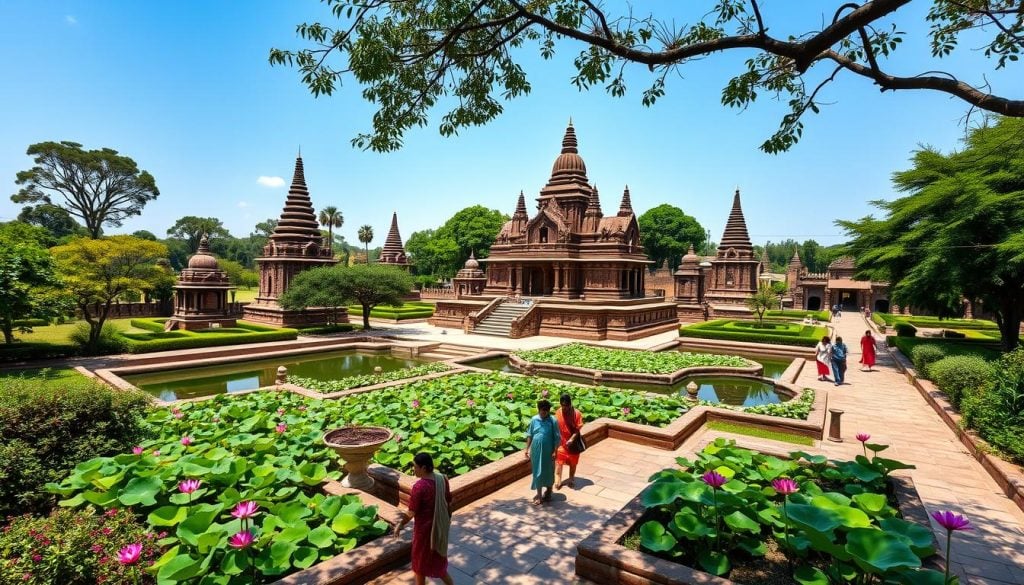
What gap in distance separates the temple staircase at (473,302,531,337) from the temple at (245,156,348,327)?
9931 millimetres

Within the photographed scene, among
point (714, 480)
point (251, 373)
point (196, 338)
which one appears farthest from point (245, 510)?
point (196, 338)

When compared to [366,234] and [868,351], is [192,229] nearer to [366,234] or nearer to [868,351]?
[366,234]

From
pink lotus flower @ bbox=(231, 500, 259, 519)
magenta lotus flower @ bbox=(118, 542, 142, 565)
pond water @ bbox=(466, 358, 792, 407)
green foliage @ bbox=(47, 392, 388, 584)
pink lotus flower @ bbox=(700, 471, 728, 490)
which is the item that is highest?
pink lotus flower @ bbox=(700, 471, 728, 490)

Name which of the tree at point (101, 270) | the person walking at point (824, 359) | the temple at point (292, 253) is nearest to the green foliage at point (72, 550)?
the person walking at point (824, 359)

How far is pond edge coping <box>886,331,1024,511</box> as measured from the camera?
6899mm

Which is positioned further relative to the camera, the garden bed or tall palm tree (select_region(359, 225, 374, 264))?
tall palm tree (select_region(359, 225, 374, 264))

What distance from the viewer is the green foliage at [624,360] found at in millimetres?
16906

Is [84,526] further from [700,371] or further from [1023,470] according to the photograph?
[700,371]

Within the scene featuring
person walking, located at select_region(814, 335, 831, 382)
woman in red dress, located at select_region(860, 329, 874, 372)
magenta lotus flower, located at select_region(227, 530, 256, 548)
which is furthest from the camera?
woman in red dress, located at select_region(860, 329, 874, 372)

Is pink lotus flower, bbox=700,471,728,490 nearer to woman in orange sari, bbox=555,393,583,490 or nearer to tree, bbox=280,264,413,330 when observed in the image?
woman in orange sari, bbox=555,393,583,490

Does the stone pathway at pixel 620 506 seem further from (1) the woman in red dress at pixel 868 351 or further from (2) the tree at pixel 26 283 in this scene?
(2) the tree at pixel 26 283

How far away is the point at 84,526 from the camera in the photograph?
4336 millimetres

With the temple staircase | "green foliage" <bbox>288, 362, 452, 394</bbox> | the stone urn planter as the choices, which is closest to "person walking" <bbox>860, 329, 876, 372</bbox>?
"green foliage" <bbox>288, 362, 452, 394</bbox>

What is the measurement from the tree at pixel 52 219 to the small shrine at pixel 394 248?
94.5 feet
